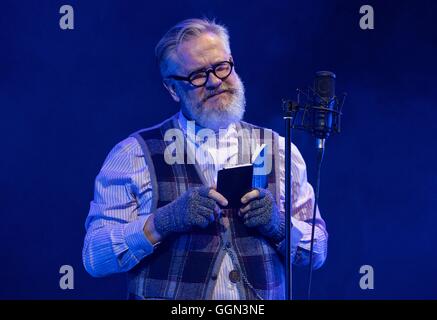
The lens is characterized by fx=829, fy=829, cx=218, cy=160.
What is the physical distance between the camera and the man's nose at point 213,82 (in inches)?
105

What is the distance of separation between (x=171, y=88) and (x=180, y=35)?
182 millimetres

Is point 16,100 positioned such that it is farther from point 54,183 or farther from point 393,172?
point 393,172

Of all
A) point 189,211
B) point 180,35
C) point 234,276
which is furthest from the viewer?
point 180,35

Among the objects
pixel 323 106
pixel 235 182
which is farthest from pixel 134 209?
pixel 323 106

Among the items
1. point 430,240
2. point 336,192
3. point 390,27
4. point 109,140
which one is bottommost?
→ point 430,240

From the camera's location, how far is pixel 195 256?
2590mm

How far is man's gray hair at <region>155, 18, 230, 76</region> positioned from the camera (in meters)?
2.69

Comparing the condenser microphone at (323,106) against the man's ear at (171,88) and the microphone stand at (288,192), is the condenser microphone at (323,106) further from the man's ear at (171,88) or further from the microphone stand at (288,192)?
the man's ear at (171,88)

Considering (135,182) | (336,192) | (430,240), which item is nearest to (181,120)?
(135,182)

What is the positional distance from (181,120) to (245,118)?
0.32 metres

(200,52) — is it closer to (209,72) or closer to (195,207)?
(209,72)

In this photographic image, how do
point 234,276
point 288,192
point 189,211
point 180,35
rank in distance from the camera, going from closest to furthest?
point 288,192 → point 189,211 → point 234,276 → point 180,35

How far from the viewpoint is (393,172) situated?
3.06 meters

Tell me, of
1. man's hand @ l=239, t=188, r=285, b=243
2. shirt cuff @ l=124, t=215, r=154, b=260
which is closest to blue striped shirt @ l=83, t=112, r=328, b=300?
shirt cuff @ l=124, t=215, r=154, b=260
